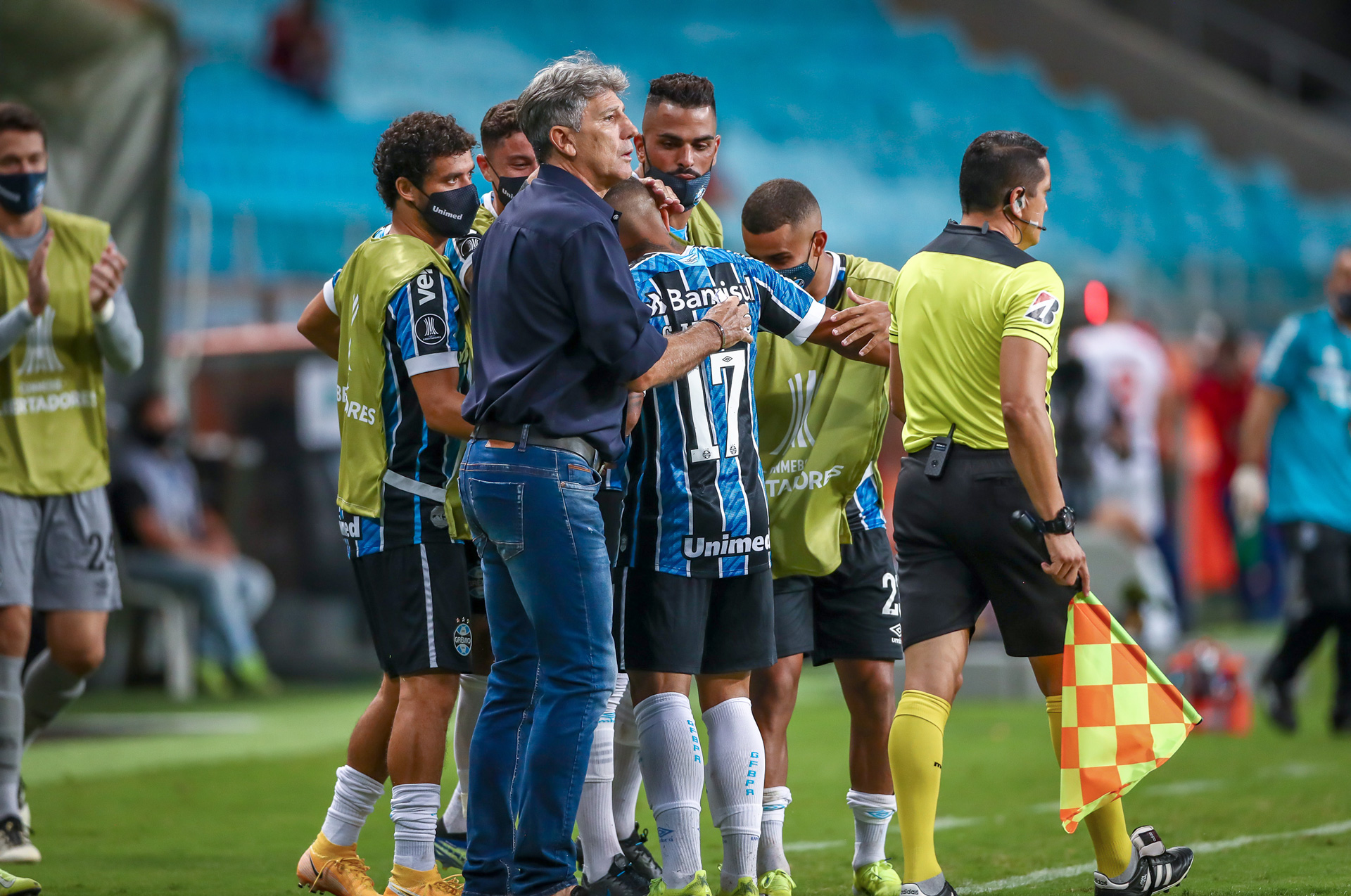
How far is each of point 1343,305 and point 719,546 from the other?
5.42 metres

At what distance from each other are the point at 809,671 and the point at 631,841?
833 cm

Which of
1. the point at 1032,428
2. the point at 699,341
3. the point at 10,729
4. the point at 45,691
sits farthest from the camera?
the point at 45,691

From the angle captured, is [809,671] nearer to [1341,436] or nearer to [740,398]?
[1341,436]

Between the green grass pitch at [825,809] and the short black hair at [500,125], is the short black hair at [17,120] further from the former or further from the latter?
the green grass pitch at [825,809]

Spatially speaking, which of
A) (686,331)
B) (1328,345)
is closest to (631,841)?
(686,331)

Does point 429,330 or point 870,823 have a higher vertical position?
point 429,330

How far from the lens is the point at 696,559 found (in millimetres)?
4340

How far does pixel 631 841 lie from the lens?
491 cm

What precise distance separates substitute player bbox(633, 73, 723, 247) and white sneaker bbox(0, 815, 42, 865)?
2988 millimetres

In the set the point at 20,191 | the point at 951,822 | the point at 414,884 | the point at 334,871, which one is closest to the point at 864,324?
the point at 414,884

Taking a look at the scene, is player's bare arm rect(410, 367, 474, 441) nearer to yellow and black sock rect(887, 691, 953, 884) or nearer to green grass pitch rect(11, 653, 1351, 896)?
yellow and black sock rect(887, 691, 953, 884)

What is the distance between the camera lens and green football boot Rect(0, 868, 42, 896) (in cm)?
458

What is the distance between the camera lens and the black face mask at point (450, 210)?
15.3 ft

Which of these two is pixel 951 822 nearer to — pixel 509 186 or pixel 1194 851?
pixel 1194 851
